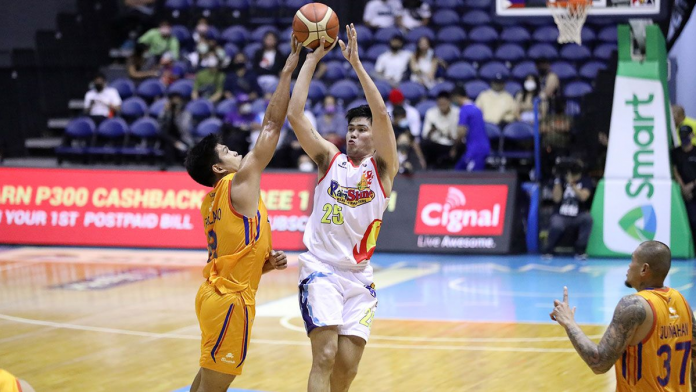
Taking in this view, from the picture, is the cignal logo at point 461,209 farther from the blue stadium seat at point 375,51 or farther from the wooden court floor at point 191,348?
the blue stadium seat at point 375,51

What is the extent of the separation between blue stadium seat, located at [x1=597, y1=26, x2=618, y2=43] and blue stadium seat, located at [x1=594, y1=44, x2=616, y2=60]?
10.4 inches

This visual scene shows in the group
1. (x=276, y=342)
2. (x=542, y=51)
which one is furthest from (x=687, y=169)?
(x=276, y=342)

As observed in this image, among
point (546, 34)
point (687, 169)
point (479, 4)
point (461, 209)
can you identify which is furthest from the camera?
point (479, 4)

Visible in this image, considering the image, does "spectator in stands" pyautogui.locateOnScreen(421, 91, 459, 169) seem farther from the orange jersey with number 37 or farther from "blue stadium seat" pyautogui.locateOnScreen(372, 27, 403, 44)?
the orange jersey with number 37

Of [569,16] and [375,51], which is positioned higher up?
[569,16]

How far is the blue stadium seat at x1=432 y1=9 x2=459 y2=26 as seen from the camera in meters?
19.4

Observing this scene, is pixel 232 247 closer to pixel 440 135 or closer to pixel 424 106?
pixel 440 135

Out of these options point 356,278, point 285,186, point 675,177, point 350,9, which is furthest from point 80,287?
point 350,9

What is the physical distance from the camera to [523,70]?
1753cm

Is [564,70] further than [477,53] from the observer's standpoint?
No

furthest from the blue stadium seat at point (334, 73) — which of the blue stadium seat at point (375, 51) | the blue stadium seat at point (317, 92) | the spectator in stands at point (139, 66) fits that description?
the spectator in stands at point (139, 66)

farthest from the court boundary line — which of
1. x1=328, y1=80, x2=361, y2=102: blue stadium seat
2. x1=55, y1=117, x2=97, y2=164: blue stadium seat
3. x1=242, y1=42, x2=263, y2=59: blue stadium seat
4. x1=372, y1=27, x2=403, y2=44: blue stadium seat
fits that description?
x1=372, y1=27, x2=403, y2=44: blue stadium seat

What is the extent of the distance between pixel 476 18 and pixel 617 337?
15.5 metres

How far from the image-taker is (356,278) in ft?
19.2
